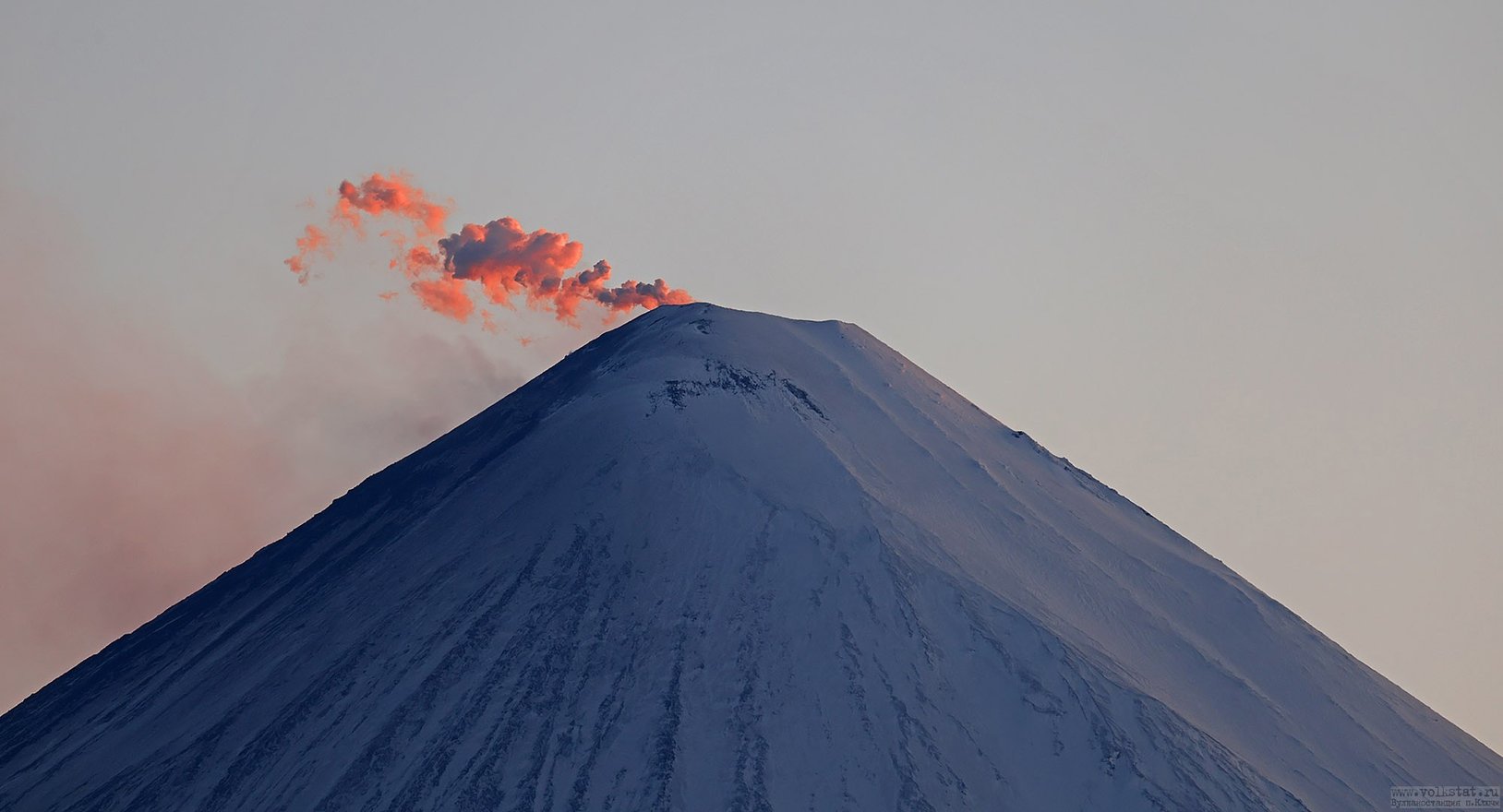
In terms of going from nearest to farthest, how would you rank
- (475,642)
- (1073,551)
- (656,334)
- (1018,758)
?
(1018,758), (475,642), (1073,551), (656,334)

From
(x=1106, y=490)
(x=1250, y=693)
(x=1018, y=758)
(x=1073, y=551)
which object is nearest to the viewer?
(x=1018, y=758)

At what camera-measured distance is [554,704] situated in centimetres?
7438

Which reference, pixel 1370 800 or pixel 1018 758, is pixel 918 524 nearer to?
pixel 1018 758

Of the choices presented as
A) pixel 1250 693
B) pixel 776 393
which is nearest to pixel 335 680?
pixel 776 393

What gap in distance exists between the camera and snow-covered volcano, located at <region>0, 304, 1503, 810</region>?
7219cm

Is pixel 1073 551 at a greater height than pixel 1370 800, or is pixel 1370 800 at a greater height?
pixel 1073 551

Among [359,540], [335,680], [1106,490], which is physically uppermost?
[1106,490]

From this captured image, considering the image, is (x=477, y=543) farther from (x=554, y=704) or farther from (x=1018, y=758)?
(x=1018, y=758)

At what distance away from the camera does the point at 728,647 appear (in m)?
76.6

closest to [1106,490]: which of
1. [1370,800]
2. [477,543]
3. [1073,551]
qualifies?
[1073,551]

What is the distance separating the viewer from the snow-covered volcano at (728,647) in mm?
72188

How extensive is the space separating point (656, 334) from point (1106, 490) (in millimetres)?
30413

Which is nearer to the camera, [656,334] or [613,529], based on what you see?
[613,529]

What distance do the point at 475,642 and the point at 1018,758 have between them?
82.3 ft
